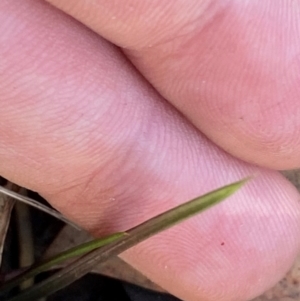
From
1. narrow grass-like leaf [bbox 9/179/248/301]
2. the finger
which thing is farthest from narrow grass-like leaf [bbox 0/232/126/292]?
the finger

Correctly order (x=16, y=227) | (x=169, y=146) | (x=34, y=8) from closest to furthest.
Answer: (x=34, y=8)
(x=169, y=146)
(x=16, y=227)

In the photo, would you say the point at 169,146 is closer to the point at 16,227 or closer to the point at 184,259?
the point at 184,259

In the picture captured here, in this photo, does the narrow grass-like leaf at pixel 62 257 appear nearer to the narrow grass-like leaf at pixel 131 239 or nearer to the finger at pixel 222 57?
the narrow grass-like leaf at pixel 131 239

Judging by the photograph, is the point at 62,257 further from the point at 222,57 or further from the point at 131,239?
the point at 222,57

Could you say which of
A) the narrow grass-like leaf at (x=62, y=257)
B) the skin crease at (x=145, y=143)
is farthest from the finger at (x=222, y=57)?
the narrow grass-like leaf at (x=62, y=257)

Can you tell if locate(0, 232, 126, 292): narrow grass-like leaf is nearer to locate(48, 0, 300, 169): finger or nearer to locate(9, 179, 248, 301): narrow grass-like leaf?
locate(9, 179, 248, 301): narrow grass-like leaf

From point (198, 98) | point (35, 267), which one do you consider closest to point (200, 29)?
point (198, 98)

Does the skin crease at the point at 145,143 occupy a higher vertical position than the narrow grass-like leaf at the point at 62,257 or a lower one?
higher
